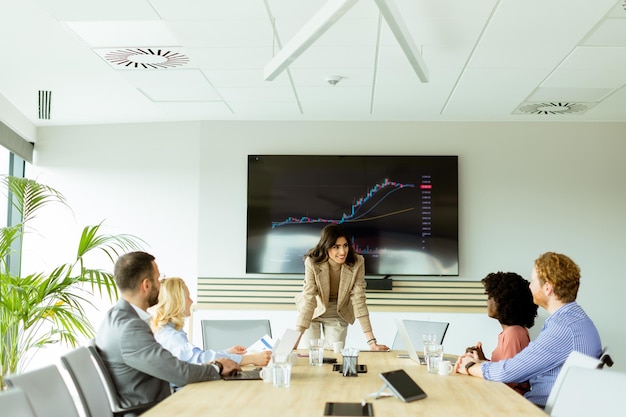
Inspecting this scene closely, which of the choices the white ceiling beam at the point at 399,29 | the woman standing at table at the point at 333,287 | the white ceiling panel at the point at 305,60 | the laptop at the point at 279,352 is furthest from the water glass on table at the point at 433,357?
the white ceiling panel at the point at 305,60

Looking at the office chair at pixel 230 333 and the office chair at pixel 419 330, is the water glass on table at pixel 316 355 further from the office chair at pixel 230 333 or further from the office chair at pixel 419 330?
the office chair at pixel 419 330

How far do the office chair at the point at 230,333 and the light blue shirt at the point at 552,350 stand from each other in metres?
2.04

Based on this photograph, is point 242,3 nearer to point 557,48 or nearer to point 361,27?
point 361,27

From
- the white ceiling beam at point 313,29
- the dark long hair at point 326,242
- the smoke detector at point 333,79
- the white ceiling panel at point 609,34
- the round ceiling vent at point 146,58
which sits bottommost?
the dark long hair at point 326,242

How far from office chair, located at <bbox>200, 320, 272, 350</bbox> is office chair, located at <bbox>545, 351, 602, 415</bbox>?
A: 2.35 m

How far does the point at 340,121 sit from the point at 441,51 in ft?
7.91

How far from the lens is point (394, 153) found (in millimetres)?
7316

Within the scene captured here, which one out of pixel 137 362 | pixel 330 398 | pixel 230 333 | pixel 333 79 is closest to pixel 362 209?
pixel 333 79

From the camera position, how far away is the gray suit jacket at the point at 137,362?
310cm

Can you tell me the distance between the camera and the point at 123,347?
3121 mm

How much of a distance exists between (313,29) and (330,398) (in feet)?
6.26

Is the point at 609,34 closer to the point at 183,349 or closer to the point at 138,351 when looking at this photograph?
the point at 183,349

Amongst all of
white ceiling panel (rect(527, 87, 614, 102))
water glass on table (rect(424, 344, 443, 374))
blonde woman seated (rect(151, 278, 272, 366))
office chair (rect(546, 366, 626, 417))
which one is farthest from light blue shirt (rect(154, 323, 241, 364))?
white ceiling panel (rect(527, 87, 614, 102))

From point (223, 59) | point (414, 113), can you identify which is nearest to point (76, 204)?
point (223, 59)
